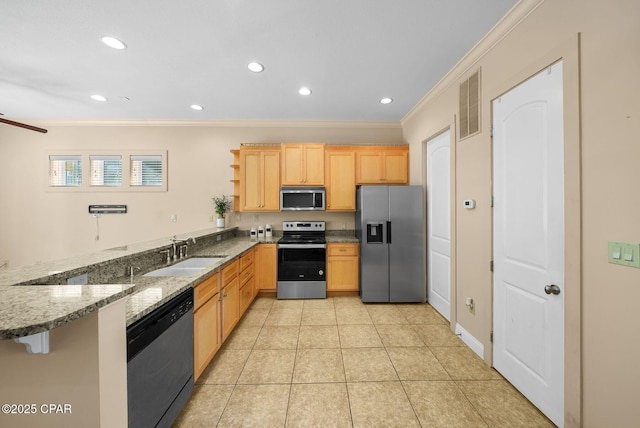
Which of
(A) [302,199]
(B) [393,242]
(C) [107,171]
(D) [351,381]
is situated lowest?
(D) [351,381]

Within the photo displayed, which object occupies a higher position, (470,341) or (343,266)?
(343,266)

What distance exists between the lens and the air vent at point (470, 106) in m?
2.31

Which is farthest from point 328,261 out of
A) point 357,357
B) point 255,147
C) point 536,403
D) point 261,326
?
point 536,403

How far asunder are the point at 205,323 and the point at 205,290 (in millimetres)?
276

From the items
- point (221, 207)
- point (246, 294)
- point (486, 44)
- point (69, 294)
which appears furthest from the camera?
point (221, 207)

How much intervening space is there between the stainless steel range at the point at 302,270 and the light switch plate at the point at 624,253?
115 inches

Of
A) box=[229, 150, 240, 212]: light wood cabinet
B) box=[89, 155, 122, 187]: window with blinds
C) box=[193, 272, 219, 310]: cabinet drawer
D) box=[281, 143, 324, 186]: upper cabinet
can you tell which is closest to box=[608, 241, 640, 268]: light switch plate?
box=[193, 272, 219, 310]: cabinet drawer

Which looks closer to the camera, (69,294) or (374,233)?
(69,294)

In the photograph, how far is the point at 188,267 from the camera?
8.30 feet

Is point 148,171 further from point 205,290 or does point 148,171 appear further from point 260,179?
point 205,290

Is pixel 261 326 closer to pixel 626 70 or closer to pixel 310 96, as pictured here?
pixel 310 96

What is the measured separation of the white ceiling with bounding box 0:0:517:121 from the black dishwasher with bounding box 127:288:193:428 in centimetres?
220

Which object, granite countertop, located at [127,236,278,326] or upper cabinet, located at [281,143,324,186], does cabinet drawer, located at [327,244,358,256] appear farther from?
granite countertop, located at [127,236,278,326]

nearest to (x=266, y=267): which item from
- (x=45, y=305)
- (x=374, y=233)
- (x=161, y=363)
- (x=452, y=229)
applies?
(x=374, y=233)
